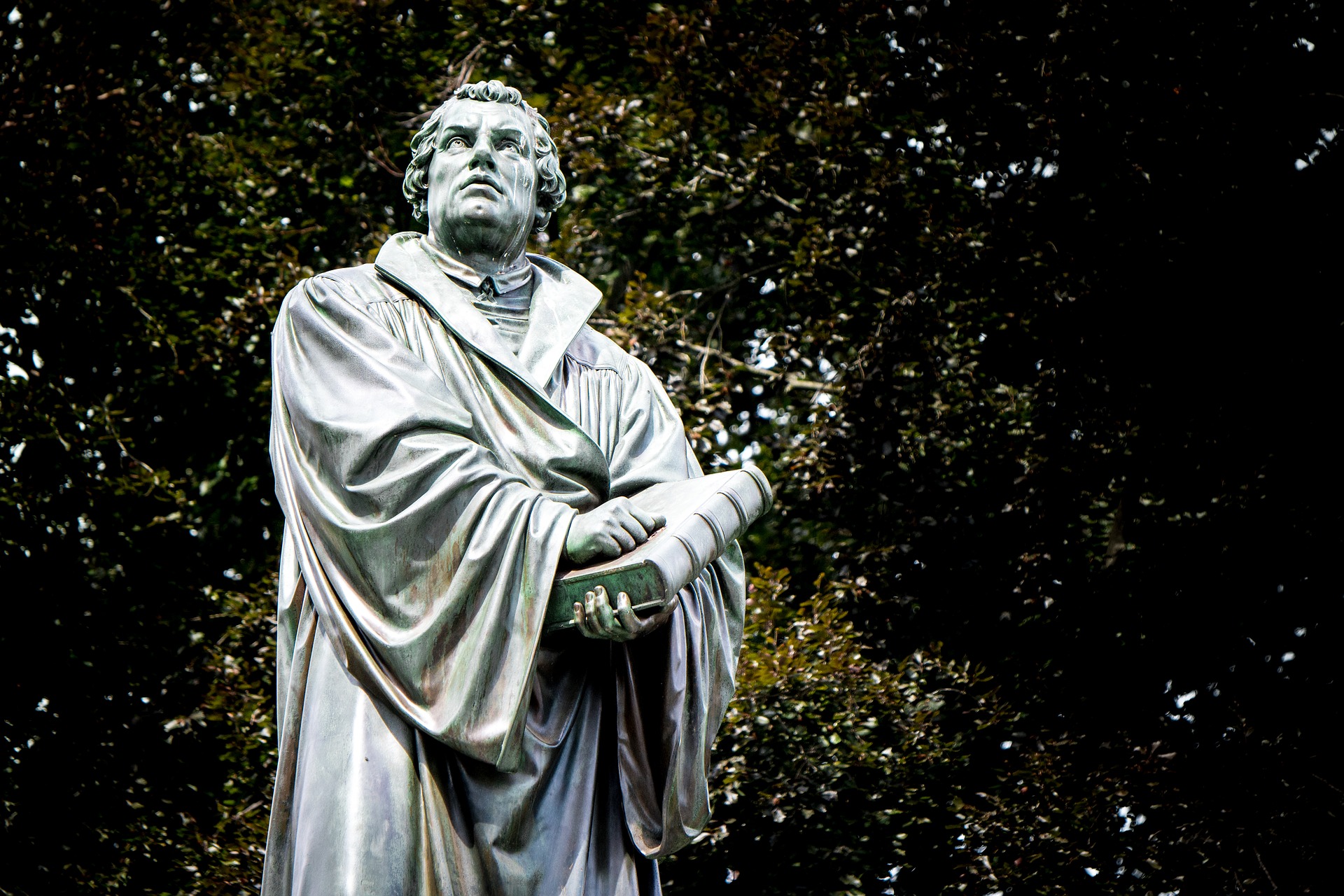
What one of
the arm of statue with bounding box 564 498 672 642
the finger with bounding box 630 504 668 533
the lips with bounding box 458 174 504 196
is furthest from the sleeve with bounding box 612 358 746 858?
the lips with bounding box 458 174 504 196

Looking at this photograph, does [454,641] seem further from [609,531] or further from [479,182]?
[479,182]

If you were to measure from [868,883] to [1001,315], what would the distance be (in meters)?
3.04

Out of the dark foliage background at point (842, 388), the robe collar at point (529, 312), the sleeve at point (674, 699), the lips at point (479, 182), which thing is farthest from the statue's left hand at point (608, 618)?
the dark foliage background at point (842, 388)

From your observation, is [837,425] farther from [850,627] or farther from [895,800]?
[895,800]

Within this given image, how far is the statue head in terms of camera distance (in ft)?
12.8

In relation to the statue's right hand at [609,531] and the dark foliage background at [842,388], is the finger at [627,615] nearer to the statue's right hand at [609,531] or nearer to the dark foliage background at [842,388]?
the statue's right hand at [609,531]

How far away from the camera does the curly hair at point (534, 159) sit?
13.3ft

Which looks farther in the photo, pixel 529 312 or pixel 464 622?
pixel 529 312

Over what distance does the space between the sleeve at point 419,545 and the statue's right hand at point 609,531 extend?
0.03 metres

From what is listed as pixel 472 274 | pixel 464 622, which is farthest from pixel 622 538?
pixel 472 274

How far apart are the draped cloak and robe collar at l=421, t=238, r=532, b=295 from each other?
12 cm

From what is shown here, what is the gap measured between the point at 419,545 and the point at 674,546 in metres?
0.47

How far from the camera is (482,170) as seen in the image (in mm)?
3918

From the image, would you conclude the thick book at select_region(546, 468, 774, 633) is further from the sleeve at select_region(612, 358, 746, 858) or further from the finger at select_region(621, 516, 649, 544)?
the sleeve at select_region(612, 358, 746, 858)
